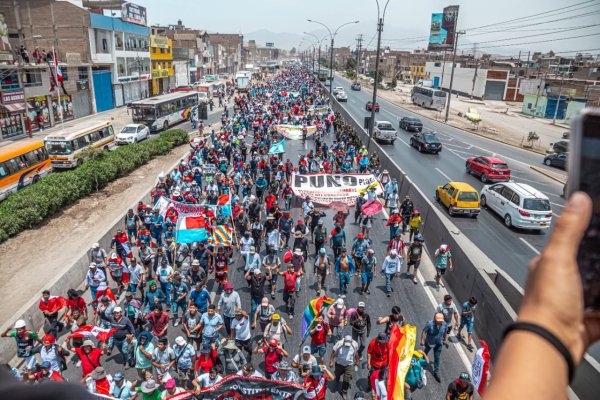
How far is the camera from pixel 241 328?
9695 mm

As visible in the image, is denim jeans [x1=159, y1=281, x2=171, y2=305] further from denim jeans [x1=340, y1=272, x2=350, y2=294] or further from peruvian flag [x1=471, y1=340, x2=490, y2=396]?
peruvian flag [x1=471, y1=340, x2=490, y2=396]

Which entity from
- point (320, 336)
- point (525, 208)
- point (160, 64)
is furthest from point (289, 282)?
point (160, 64)

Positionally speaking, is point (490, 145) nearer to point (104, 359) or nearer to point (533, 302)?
point (104, 359)

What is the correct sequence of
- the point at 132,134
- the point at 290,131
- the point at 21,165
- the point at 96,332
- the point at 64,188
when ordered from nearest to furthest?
1. the point at 96,332
2. the point at 64,188
3. the point at 21,165
4. the point at 290,131
5. the point at 132,134

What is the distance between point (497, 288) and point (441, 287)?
95.5 inches

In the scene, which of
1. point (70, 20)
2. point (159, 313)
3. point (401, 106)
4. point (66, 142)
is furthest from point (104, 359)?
→ point (401, 106)

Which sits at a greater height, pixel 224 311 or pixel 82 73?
pixel 82 73

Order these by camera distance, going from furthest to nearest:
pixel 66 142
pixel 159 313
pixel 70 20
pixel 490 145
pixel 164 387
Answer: pixel 70 20 → pixel 490 145 → pixel 66 142 → pixel 159 313 → pixel 164 387

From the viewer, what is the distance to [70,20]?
4875 centimetres

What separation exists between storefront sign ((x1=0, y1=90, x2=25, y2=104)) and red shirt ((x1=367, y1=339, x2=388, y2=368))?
113 ft

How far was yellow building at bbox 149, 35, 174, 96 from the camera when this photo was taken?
68562 mm

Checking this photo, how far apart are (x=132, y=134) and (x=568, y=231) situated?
125 feet

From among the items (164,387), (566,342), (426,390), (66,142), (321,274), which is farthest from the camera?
(66,142)

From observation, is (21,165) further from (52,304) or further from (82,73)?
(82,73)
